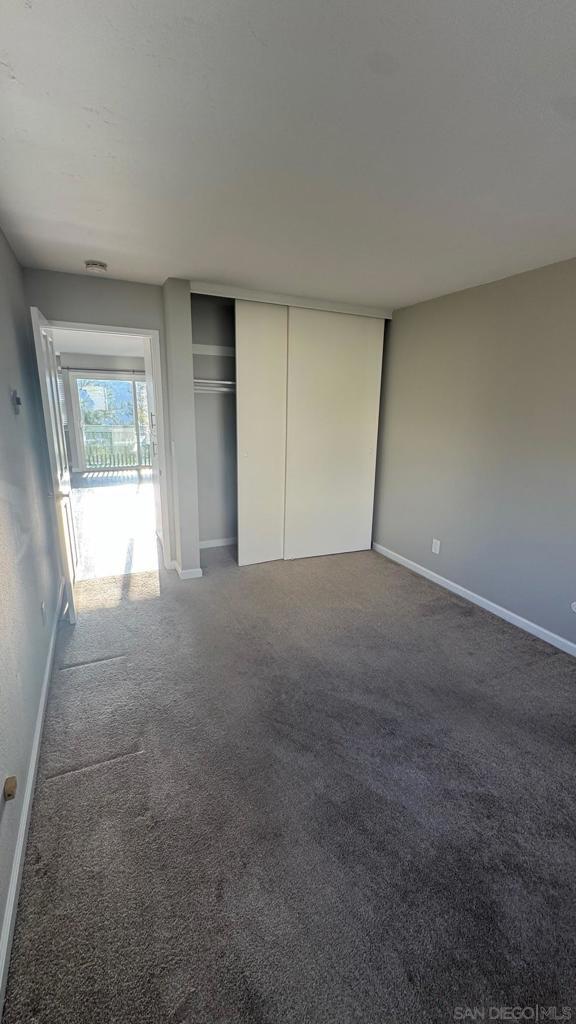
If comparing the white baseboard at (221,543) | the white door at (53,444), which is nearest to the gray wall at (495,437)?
the white baseboard at (221,543)

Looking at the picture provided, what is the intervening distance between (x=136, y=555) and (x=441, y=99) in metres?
4.04

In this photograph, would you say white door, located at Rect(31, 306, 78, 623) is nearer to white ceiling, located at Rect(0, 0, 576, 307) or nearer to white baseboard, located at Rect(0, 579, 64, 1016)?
white ceiling, located at Rect(0, 0, 576, 307)

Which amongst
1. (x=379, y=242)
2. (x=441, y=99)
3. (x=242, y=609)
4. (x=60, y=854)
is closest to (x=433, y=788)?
(x=60, y=854)

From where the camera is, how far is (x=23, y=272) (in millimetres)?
3092

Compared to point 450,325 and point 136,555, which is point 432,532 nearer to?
point 450,325

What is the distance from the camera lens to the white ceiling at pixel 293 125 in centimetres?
104

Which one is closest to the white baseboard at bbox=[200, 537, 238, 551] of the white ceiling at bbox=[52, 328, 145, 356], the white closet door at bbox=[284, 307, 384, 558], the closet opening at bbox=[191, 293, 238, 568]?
the closet opening at bbox=[191, 293, 238, 568]

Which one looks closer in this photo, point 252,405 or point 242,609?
point 242,609

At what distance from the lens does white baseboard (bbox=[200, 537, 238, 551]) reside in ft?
15.0

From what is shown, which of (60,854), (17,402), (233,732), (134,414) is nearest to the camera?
(60,854)

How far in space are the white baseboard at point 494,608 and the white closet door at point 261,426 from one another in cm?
129

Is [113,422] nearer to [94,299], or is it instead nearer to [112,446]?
[112,446]

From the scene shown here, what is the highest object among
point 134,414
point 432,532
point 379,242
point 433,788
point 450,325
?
point 379,242

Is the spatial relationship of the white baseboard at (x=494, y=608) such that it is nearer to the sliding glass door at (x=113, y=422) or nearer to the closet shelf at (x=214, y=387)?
the closet shelf at (x=214, y=387)
